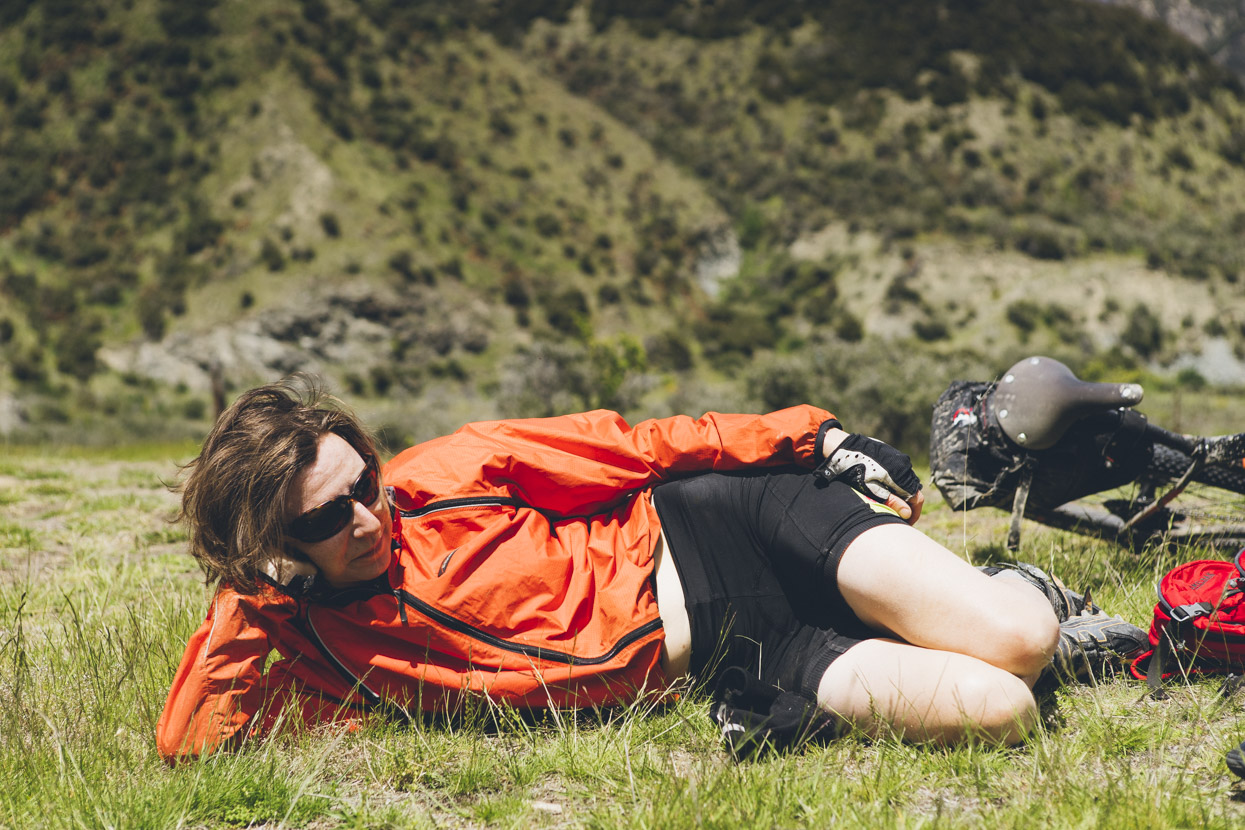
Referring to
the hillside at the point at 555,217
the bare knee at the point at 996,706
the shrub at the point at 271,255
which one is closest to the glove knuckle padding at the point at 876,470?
the bare knee at the point at 996,706

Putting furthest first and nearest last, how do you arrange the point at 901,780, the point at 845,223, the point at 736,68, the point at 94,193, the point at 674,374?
the point at 736,68 < the point at 845,223 < the point at 94,193 < the point at 674,374 < the point at 901,780

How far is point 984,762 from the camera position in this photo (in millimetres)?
1802

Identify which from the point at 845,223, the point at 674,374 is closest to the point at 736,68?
the point at 845,223

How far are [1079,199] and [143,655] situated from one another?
4394cm

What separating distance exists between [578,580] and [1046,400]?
→ 1842 millimetres

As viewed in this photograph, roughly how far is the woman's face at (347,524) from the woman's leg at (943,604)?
128cm

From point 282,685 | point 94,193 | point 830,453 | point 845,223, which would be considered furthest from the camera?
point 845,223

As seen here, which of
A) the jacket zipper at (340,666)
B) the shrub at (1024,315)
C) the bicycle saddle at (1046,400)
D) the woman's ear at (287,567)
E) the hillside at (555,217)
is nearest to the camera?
the woman's ear at (287,567)

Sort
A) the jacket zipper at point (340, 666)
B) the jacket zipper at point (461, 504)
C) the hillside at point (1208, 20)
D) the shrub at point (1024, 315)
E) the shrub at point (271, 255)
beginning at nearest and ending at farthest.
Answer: the jacket zipper at point (340, 666) < the jacket zipper at point (461, 504) < the shrub at point (271, 255) < the shrub at point (1024, 315) < the hillside at point (1208, 20)

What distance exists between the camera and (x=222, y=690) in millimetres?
1951

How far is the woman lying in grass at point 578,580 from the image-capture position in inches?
76.3

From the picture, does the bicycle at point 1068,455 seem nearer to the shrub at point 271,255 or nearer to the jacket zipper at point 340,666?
the jacket zipper at point 340,666

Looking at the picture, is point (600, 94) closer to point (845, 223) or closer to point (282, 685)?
point (845, 223)

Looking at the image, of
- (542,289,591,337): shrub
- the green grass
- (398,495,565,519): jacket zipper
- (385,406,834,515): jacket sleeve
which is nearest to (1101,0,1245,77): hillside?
(542,289,591,337): shrub
